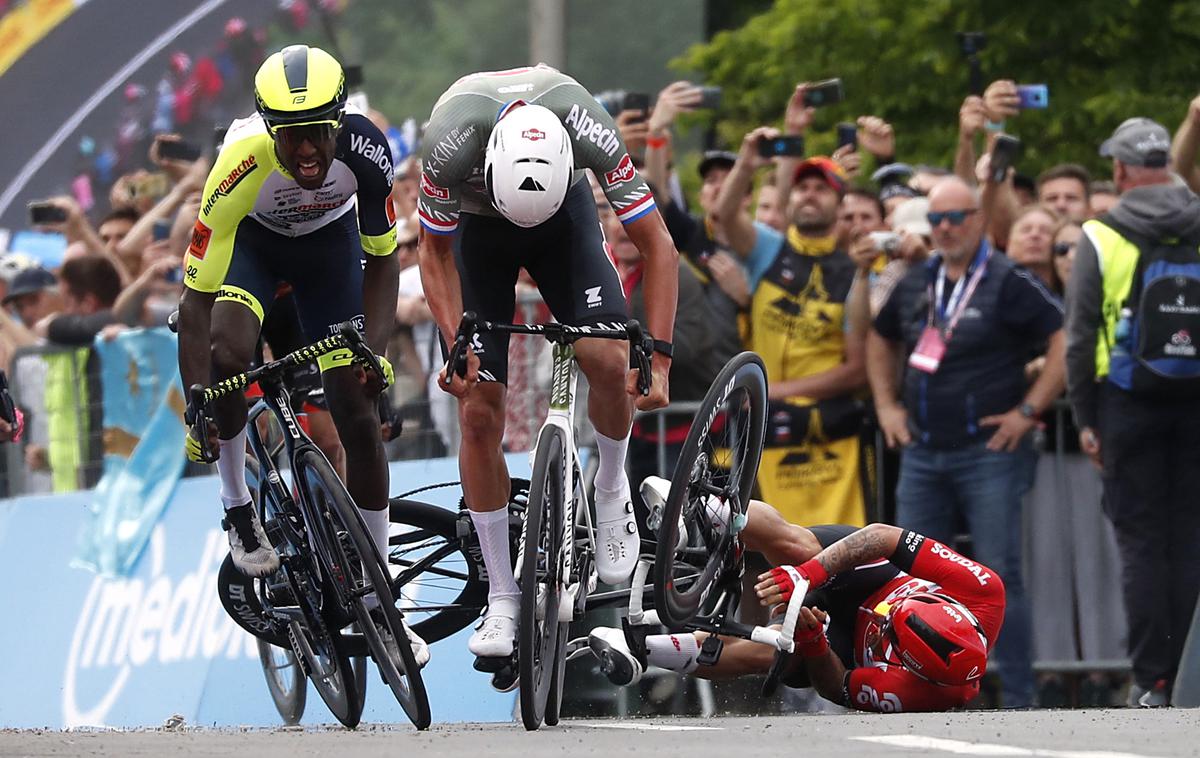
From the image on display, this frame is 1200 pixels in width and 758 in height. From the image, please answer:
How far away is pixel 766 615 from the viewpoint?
11023 mm

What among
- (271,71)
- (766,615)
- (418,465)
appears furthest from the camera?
(418,465)

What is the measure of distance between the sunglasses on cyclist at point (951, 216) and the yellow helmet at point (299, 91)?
4261 millimetres

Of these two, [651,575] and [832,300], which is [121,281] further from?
[651,575]

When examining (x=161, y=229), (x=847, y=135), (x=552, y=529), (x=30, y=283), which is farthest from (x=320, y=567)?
(x=30, y=283)

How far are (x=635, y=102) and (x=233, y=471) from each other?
13.1 feet

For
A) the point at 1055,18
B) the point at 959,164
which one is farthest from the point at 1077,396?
the point at 1055,18

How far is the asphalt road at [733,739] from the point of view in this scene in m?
6.95

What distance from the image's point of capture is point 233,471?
8820mm

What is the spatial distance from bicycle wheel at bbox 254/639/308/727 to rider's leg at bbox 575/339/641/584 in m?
2.06

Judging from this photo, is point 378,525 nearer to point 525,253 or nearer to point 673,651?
point 525,253

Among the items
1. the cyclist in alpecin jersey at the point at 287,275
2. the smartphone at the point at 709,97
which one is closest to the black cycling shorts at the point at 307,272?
the cyclist in alpecin jersey at the point at 287,275

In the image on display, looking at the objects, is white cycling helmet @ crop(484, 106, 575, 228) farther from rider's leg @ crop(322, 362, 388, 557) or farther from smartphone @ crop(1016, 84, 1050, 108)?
smartphone @ crop(1016, 84, 1050, 108)

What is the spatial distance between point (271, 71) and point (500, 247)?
113 cm

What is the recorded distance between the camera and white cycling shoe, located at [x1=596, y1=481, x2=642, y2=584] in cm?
867
